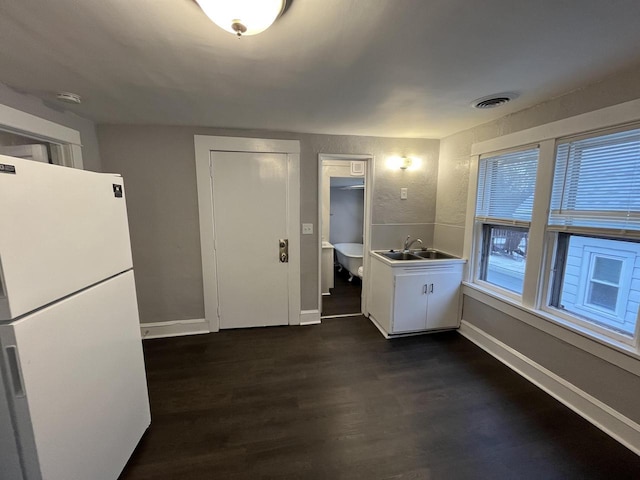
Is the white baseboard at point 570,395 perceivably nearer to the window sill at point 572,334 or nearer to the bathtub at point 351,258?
the window sill at point 572,334

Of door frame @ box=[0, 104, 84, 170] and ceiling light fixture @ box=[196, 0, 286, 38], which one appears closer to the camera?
ceiling light fixture @ box=[196, 0, 286, 38]

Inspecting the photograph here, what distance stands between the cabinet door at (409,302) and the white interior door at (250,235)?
1.28 meters

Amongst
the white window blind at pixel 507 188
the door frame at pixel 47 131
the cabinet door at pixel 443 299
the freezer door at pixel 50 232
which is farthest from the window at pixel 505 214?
the door frame at pixel 47 131

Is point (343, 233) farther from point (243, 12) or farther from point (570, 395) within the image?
point (243, 12)

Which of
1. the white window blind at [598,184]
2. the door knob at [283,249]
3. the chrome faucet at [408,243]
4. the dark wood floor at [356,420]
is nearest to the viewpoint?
the dark wood floor at [356,420]

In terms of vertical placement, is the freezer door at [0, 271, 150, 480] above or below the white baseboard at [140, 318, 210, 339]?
above

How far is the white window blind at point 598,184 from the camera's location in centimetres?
158

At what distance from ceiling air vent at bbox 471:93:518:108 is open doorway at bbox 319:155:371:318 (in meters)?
1.25

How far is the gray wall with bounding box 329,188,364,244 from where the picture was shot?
5.87 metres

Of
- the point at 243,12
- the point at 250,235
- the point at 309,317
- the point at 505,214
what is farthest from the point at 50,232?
the point at 505,214

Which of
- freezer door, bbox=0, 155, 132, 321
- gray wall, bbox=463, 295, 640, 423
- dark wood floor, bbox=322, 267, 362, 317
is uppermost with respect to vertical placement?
freezer door, bbox=0, 155, 132, 321

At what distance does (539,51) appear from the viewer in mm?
1335

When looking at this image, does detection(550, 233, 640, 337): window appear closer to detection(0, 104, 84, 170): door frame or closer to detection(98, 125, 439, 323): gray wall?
detection(98, 125, 439, 323): gray wall

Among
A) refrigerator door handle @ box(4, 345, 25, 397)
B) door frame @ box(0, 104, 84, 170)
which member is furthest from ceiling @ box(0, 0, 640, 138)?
refrigerator door handle @ box(4, 345, 25, 397)
